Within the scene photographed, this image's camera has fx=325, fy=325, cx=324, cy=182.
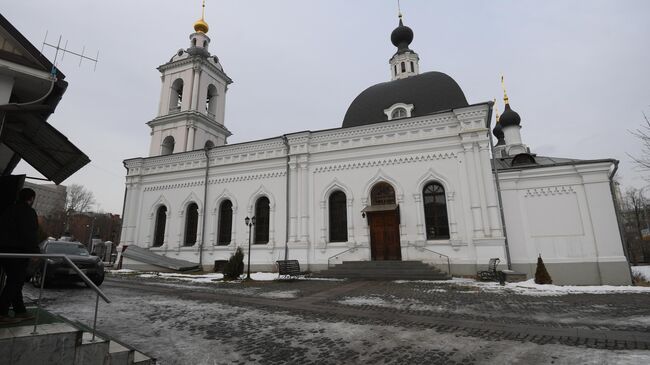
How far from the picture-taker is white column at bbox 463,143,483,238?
50.8 feet

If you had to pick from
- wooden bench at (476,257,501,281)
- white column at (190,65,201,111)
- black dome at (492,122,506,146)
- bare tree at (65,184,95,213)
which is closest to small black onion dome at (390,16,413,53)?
black dome at (492,122,506,146)

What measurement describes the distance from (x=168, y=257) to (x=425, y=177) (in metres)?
17.2

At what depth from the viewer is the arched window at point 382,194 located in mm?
17670

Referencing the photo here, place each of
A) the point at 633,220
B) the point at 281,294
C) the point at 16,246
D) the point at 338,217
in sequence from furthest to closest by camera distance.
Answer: the point at 633,220, the point at 338,217, the point at 281,294, the point at 16,246

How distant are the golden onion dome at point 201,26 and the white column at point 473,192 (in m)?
23.8

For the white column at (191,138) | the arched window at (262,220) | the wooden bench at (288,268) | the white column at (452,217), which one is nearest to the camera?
the wooden bench at (288,268)

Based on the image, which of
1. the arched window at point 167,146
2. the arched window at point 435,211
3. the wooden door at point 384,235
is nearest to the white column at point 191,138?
the arched window at point 167,146

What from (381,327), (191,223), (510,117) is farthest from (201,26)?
(381,327)

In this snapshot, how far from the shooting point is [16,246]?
419 cm

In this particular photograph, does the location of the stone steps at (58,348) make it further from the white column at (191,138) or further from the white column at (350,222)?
the white column at (191,138)

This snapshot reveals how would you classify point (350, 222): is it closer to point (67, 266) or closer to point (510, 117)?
point (67, 266)

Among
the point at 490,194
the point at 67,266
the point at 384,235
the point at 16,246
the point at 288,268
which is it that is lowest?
the point at 288,268

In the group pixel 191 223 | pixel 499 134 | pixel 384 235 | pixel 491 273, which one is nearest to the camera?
pixel 491 273

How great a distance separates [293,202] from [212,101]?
14240 mm
